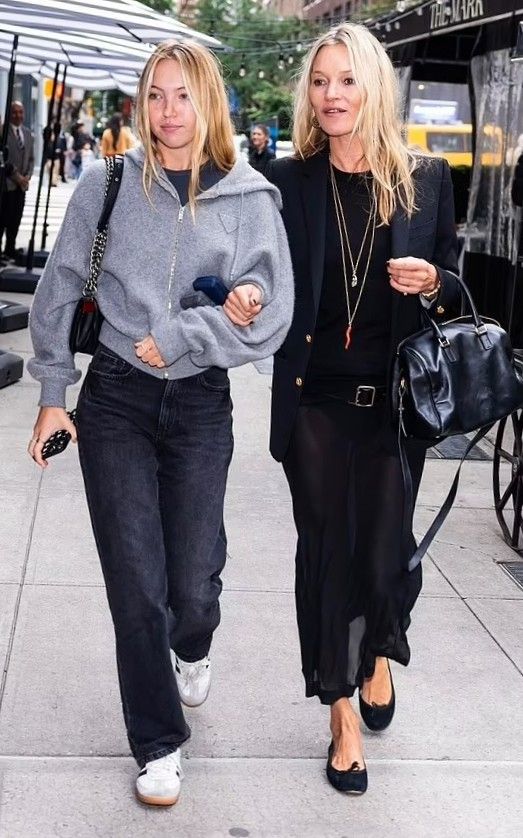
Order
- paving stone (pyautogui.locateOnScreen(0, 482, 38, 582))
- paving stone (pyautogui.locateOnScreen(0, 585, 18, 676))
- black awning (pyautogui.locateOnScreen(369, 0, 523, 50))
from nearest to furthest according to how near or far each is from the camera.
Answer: paving stone (pyautogui.locateOnScreen(0, 585, 18, 676)), paving stone (pyautogui.locateOnScreen(0, 482, 38, 582)), black awning (pyautogui.locateOnScreen(369, 0, 523, 50))

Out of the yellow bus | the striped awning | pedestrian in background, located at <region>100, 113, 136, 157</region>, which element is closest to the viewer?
the striped awning

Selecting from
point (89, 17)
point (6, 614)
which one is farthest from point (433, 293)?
point (89, 17)

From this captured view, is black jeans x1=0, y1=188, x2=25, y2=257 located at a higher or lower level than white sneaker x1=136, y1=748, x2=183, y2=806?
higher

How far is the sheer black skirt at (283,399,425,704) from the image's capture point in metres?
3.64

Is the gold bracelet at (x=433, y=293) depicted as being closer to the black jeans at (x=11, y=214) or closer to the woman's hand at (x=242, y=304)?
the woman's hand at (x=242, y=304)

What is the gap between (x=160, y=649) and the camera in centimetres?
338

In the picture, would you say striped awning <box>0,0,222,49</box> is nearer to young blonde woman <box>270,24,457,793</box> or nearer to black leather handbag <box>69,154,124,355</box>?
young blonde woman <box>270,24,457,793</box>

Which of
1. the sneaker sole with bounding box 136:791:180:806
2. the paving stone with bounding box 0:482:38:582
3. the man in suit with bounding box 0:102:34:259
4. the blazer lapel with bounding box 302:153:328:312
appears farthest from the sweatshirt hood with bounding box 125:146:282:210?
the man in suit with bounding box 0:102:34:259

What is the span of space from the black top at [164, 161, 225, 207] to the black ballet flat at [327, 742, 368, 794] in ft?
5.14

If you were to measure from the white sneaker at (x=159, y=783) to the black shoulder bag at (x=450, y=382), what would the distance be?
86 cm

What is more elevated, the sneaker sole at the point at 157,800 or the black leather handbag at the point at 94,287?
the black leather handbag at the point at 94,287

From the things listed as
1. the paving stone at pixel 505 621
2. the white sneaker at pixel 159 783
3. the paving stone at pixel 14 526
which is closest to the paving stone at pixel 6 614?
the paving stone at pixel 14 526

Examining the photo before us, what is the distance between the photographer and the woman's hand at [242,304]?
319 centimetres

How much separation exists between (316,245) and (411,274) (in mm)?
283
